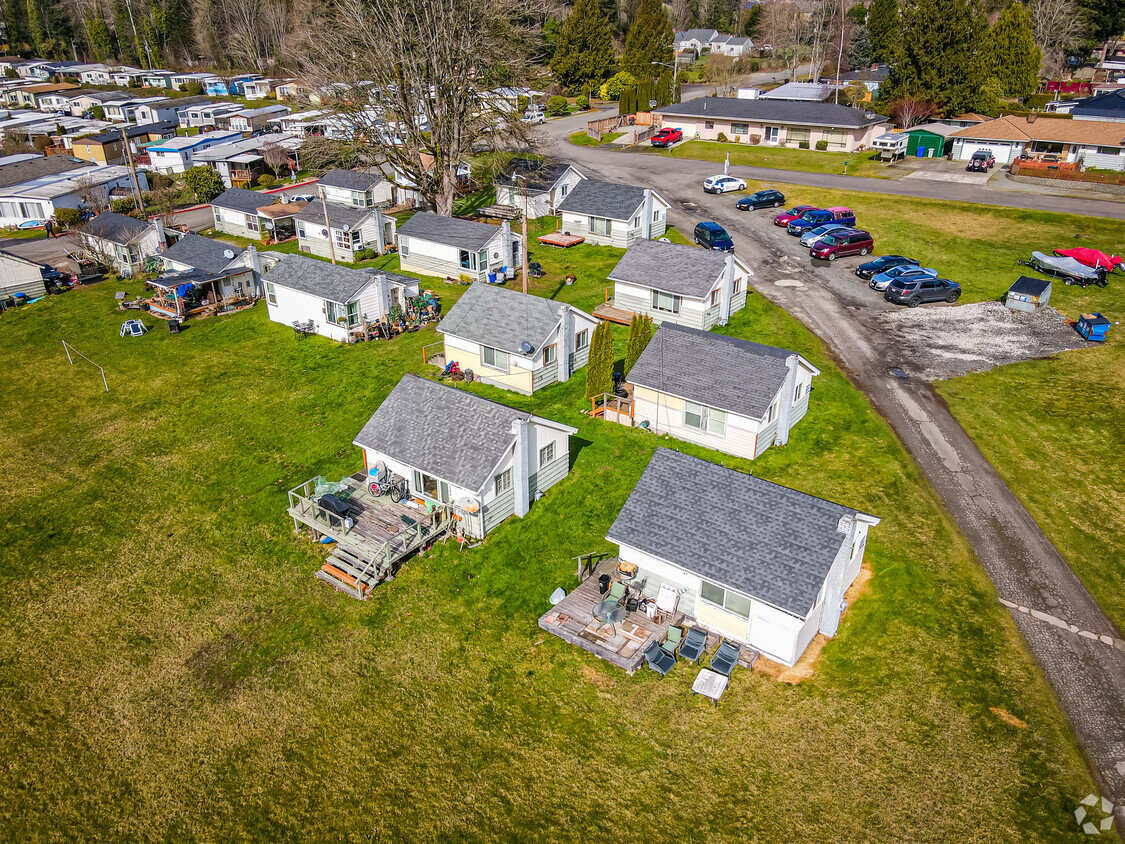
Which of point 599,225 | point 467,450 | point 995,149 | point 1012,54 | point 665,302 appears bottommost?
point 467,450

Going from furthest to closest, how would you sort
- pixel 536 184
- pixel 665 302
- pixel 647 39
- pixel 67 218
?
pixel 647 39 < pixel 67 218 < pixel 536 184 < pixel 665 302

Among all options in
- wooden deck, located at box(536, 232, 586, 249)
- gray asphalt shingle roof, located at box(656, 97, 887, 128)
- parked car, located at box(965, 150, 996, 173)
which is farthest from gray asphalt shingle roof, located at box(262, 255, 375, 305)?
parked car, located at box(965, 150, 996, 173)

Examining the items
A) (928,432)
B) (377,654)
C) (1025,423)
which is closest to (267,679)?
(377,654)

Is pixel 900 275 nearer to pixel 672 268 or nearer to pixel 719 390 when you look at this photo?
pixel 672 268

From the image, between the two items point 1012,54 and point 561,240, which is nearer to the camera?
point 561,240

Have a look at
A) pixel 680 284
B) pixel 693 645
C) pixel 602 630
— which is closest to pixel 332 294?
pixel 680 284

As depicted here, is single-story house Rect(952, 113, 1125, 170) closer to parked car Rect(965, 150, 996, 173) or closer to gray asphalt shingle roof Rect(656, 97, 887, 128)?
parked car Rect(965, 150, 996, 173)

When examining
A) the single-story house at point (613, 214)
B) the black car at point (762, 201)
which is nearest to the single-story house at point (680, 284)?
the single-story house at point (613, 214)
